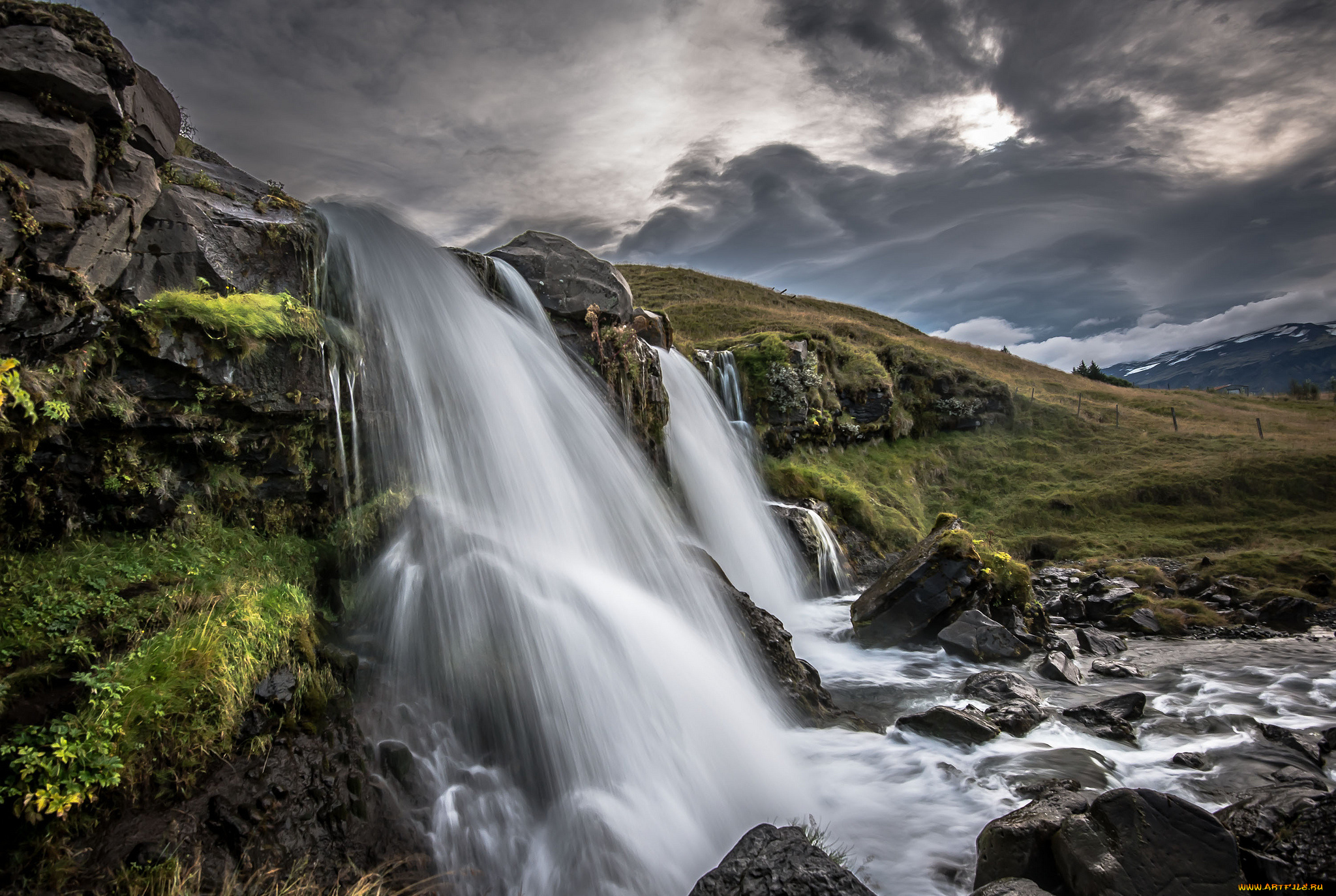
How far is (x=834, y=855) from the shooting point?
5.84 m

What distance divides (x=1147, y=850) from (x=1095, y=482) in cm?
2945

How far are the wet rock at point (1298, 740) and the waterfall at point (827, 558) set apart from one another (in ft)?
33.4

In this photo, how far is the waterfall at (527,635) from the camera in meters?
5.86

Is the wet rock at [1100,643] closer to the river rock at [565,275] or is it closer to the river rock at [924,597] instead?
the river rock at [924,597]

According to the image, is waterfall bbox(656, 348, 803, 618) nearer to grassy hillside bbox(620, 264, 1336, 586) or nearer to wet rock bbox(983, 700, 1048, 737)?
grassy hillside bbox(620, 264, 1336, 586)

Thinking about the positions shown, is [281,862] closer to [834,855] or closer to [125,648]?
[125,648]

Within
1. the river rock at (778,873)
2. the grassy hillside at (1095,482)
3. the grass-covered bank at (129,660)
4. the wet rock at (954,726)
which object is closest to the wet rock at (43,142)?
the grass-covered bank at (129,660)

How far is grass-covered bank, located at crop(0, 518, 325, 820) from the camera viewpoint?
4164mm

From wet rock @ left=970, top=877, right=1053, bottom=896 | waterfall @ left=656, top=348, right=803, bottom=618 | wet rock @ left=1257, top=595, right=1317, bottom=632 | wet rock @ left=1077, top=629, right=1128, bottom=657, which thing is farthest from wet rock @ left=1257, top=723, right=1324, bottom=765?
waterfall @ left=656, top=348, right=803, bottom=618

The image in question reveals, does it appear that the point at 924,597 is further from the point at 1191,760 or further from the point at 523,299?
the point at 523,299

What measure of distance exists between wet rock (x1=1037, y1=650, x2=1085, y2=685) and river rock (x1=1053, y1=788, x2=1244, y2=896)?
6.88m

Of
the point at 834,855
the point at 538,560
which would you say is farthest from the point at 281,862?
the point at 834,855

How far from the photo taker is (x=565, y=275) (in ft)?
49.6

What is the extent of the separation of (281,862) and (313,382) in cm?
590
